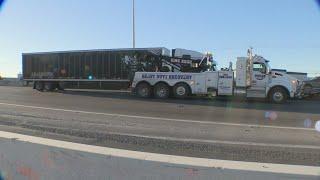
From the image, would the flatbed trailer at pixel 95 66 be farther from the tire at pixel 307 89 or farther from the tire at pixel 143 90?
the tire at pixel 307 89

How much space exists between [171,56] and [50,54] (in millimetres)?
10188

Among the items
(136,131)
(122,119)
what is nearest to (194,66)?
(122,119)

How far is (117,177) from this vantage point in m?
4.36

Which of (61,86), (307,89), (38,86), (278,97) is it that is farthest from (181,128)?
(38,86)

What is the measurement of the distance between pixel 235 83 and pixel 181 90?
300 centimetres

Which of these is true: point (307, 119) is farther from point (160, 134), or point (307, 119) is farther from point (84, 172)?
point (84, 172)

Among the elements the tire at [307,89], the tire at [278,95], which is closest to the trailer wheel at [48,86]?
the tire at [278,95]

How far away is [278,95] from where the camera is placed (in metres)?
26.2

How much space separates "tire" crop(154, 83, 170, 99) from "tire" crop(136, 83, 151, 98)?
0.43 metres

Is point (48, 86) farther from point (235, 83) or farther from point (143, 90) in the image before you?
point (235, 83)

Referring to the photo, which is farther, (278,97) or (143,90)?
A: (143,90)

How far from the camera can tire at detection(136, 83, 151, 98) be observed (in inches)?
1128

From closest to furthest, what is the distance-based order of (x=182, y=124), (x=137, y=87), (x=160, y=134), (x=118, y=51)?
(x=160, y=134), (x=182, y=124), (x=137, y=87), (x=118, y=51)

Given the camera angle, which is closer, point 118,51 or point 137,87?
point 137,87
